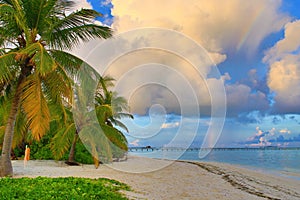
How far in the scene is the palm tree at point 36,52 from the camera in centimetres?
1059

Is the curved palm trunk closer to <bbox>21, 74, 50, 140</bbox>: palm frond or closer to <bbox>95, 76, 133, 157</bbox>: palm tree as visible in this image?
<bbox>21, 74, 50, 140</bbox>: palm frond

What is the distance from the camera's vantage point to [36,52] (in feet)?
34.1

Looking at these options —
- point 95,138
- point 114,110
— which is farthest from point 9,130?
point 114,110

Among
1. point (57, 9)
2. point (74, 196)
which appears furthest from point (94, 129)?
point (74, 196)

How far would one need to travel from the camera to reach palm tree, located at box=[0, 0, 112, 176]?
1059 cm

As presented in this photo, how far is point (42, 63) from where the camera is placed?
9.63 metres

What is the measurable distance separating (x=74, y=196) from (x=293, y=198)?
9212mm

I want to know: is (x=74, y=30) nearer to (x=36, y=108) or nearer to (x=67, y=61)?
(x=67, y=61)

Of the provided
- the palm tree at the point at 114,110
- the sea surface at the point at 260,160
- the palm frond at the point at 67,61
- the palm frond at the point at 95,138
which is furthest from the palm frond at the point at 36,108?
the sea surface at the point at 260,160

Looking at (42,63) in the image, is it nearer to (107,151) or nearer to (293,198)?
(107,151)

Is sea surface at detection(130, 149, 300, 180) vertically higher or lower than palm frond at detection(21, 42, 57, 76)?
lower

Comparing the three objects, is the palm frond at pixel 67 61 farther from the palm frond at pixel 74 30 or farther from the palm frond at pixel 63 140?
the palm frond at pixel 63 140

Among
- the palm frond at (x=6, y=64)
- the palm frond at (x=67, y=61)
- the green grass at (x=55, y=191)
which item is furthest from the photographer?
the palm frond at (x=67, y=61)

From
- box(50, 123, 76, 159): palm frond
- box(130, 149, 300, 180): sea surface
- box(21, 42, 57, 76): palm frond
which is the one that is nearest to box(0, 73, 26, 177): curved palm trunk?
box(21, 42, 57, 76): palm frond
